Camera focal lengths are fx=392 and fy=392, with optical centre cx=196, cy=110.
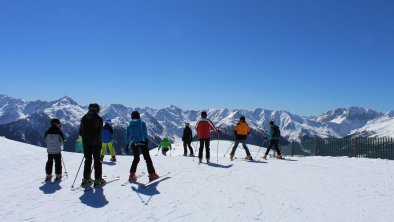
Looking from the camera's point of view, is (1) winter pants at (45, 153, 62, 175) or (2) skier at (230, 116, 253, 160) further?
(2) skier at (230, 116, 253, 160)

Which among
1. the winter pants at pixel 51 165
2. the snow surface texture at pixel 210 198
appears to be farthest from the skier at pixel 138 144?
the winter pants at pixel 51 165

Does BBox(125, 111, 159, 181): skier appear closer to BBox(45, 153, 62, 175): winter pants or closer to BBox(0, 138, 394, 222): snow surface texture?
BBox(0, 138, 394, 222): snow surface texture

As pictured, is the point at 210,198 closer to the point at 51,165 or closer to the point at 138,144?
the point at 138,144

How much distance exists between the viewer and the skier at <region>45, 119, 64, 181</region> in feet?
39.7

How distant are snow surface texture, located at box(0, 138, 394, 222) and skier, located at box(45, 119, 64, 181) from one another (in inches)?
17.4

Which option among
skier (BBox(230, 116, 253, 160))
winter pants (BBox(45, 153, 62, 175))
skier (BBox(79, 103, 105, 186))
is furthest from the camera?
skier (BBox(230, 116, 253, 160))

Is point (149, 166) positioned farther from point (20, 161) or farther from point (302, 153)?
point (302, 153)

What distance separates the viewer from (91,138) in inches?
425

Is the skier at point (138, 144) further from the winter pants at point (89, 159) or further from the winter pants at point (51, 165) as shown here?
the winter pants at point (51, 165)

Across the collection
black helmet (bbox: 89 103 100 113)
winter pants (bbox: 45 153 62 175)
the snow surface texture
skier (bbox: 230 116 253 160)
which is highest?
black helmet (bbox: 89 103 100 113)

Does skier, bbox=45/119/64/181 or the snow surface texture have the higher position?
skier, bbox=45/119/64/181

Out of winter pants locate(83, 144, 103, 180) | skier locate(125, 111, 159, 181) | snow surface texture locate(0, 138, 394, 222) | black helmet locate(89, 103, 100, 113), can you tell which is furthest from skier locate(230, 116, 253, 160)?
black helmet locate(89, 103, 100, 113)

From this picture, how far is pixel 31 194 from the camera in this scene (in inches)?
404

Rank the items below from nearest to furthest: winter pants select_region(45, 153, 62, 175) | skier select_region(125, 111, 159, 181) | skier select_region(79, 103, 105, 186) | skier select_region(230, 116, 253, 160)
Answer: skier select_region(79, 103, 105, 186) → skier select_region(125, 111, 159, 181) → winter pants select_region(45, 153, 62, 175) → skier select_region(230, 116, 253, 160)
